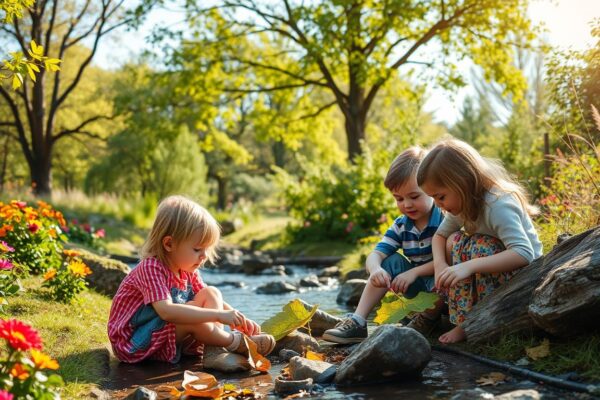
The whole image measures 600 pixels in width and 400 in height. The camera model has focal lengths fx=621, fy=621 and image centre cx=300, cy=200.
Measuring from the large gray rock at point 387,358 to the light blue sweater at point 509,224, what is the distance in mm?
770

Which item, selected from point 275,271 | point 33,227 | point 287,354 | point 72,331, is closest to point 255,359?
point 287,354

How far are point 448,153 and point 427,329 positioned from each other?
4.05 feet

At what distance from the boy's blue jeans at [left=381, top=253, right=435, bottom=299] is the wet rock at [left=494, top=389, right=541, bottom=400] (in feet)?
5.10

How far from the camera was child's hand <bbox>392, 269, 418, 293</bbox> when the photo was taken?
384 cm

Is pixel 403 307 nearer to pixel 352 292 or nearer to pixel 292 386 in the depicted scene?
pixel 292 386

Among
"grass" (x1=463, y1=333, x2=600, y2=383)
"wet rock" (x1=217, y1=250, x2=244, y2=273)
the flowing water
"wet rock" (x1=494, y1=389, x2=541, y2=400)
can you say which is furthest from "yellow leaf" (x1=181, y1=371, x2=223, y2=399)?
"wet rock" (x1=217, y1=250, x2=244, y2=273)

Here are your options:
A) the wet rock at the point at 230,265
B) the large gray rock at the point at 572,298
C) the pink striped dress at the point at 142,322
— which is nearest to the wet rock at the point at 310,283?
the wet rock at the point at 230,265

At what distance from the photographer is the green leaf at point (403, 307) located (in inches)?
142

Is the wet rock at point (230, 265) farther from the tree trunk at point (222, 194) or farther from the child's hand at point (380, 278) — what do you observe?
the tree trunk at point (222, 194)

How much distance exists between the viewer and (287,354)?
3.89 m

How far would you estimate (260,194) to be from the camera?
134 ft

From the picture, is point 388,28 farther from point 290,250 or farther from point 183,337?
point 183,337

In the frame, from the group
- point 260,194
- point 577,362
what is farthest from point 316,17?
point 260,194

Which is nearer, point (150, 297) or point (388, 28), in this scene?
point (150, 297)
